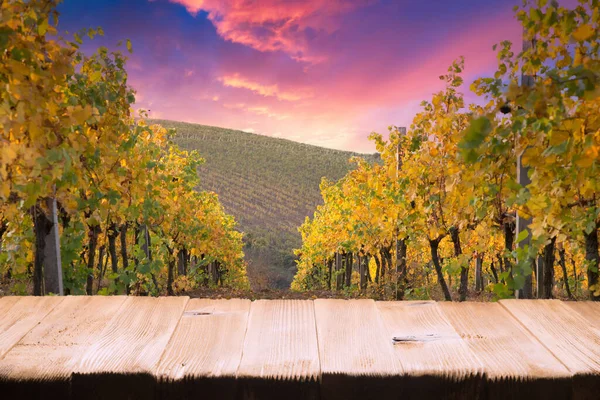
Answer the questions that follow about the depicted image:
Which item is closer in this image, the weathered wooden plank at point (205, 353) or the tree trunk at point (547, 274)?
the weathered wooden plank at point (205, 353)

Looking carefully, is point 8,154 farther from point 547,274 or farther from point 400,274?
point 400,274

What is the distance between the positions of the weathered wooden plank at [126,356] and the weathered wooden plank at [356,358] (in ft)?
1.08

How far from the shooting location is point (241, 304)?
1315mm

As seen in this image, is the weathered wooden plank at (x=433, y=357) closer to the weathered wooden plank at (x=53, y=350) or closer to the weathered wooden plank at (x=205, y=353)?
the weathered wooden plank at (x=205, y=353)

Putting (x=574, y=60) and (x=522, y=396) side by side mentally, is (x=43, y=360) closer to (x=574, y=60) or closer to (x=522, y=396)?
(x=522, y=396)

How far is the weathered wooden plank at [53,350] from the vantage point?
899mm

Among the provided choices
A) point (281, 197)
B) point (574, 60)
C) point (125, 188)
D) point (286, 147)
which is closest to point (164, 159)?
point (125, 188)

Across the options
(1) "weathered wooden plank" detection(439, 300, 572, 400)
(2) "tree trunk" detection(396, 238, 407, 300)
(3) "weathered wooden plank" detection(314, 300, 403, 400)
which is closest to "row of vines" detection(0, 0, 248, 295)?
(3) "weathered wooden plank" detection(314, 300, 403, 400)

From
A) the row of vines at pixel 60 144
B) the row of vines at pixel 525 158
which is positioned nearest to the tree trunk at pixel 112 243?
the row of vines at pixel 60 144

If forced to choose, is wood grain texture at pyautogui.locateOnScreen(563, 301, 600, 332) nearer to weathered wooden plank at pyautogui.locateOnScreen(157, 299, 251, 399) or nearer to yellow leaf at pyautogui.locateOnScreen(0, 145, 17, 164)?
weathered wooden plank at pyautogui.locateOnScreen(157, 299, 251, 399)

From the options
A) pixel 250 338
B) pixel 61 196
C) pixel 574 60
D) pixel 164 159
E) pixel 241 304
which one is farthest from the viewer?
pixel 164 159

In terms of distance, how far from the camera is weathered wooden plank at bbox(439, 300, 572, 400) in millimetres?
908

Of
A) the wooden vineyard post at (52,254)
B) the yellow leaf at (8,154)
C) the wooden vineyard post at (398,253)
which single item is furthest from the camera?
the wooden vineyard post at (398,253)

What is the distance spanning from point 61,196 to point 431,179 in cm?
422
